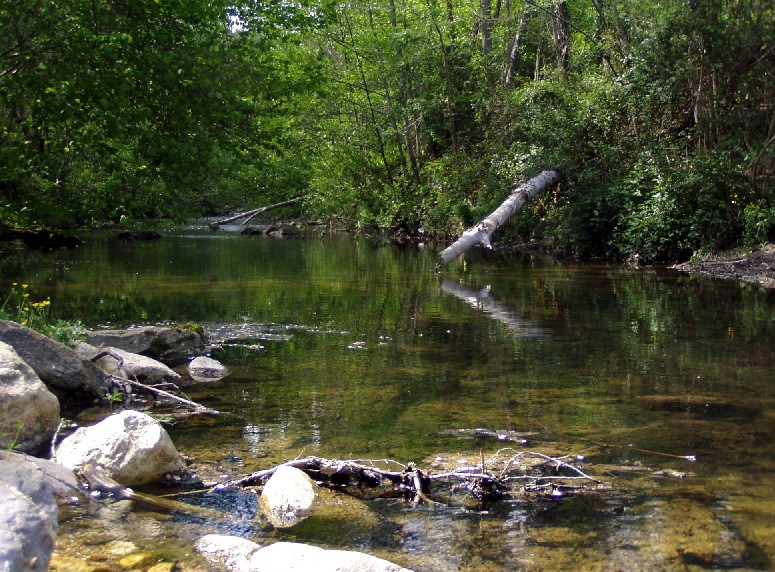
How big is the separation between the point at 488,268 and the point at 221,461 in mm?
14917

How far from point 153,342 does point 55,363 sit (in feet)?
7.80

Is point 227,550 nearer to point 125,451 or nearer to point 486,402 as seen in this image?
point 125,451

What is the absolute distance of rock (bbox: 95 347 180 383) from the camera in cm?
795

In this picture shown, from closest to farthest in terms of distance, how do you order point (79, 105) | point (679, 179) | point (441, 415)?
point (441, 415) < point (79, 105) < point (679, 179)

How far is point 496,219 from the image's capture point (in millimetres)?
19953

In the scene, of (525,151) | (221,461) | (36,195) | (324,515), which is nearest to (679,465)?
(324,515)

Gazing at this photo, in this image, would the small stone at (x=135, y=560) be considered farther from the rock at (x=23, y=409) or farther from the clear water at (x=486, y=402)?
the rock at (x=23, y=409)

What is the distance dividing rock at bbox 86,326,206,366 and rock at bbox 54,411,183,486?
12.9 feet

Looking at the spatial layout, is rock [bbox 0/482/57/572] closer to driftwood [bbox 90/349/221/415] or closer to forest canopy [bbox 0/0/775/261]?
driftwood [bbox 90/349/221/415]

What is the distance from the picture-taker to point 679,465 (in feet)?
18.4

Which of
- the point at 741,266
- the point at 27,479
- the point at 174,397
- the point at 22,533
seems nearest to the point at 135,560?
the point at 27,479

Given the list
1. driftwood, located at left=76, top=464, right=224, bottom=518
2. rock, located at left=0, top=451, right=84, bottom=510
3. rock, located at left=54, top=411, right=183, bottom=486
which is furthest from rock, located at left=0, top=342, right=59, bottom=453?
rock, located at left=0, top=451, right=84, bottom=510

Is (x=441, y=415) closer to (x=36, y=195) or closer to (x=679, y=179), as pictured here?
(x=36, y=195)

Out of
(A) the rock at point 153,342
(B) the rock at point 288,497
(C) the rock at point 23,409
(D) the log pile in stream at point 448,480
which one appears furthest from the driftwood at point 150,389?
(B) the rock at point 288,497
